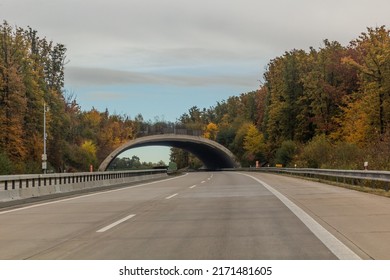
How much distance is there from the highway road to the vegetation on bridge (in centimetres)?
1571

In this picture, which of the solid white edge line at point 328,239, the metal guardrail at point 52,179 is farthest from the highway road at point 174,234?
the metal guardrail at point 52,179

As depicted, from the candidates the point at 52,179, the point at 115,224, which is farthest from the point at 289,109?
the point at 115,224

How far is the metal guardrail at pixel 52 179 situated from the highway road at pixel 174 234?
538cm

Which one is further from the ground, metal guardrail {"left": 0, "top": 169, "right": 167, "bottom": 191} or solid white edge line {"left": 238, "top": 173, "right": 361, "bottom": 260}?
metal guardrail {"left": 0, "top": 169, "right": 167, "bottom": 191}

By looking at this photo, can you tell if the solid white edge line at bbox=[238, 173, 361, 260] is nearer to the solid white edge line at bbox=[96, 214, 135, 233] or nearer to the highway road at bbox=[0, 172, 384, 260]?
the highway road at bbox=[0, 172, 384, 260]

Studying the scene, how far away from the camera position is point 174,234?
32.6ft

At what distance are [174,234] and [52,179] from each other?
18726 millimetres

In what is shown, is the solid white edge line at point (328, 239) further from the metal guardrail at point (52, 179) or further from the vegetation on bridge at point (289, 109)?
the vegetation on bridge at point (289, 109)

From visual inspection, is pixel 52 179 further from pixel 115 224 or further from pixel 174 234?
pixel 174 234

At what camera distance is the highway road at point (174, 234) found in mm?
7918

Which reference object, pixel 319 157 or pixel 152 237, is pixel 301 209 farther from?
pixel 319 157

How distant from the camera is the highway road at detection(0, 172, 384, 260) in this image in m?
7.92

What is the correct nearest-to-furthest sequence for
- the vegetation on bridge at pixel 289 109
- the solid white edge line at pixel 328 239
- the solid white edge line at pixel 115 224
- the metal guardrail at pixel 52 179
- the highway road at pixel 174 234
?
the solid white edge line at pixel 328 239 → the highway road at pixel 174 234 → the solid white edge line at pixel 115 224 → the metal guardrail at pixel 52 179 → the vegetation on bridge at pixel 289 109

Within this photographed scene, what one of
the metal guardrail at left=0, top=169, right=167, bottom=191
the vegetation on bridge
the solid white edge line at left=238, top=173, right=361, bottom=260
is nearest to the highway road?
the solid white edge line at left=238, top=173, right=361, bottom=260
